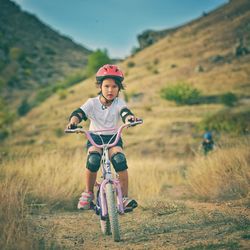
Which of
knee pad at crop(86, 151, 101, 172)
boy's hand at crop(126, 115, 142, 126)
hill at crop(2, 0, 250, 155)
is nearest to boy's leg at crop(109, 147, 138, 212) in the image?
knee pad at crop(86, 151, 101, 172)

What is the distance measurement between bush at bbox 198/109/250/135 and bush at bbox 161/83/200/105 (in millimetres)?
7864

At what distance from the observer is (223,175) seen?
823 centimetres

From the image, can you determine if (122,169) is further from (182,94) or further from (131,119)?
(182,94)

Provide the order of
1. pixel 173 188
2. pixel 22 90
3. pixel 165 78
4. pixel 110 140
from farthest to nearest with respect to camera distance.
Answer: pixel 22 90, pixel 165 78, pixel 173 188, pixel 110 140

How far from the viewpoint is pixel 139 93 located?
147 ft

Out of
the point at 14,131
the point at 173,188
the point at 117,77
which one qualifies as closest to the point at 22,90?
the point at 14,131

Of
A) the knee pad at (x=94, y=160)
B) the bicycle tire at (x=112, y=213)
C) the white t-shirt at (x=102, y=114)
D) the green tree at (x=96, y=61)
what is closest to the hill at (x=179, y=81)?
A: the green tree at (x=96, y=61)

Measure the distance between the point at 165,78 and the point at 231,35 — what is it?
1233 centimetres

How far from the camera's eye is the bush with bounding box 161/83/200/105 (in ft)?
127

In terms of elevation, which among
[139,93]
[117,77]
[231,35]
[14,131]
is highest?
[231,35]

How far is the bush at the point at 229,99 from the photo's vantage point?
34719mm

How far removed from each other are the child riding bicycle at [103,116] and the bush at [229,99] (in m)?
30.4

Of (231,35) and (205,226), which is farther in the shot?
(231,35)

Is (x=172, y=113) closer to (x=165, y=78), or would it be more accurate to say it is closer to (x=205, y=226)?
(x=165, y=78)
